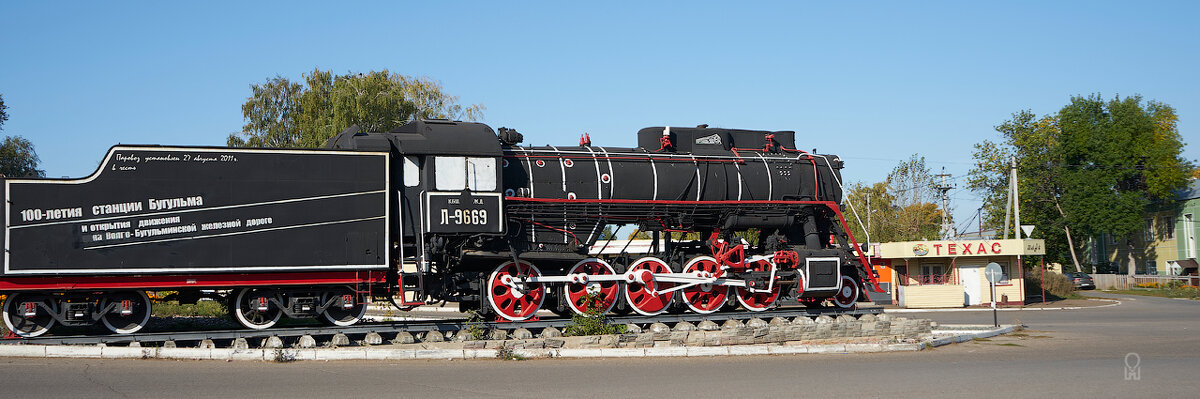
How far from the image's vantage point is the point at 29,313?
13.0m

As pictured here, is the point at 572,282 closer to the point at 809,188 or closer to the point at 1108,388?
the point at 809,188

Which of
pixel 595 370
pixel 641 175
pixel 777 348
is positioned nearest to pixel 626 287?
pixel 641 175

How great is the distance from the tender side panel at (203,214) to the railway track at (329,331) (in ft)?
3.23

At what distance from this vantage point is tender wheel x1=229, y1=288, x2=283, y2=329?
1395 centimetres

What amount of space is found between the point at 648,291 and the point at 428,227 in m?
4.39

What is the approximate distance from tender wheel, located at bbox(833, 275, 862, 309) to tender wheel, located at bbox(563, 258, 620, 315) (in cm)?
518

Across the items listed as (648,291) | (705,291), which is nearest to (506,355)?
(648,291)

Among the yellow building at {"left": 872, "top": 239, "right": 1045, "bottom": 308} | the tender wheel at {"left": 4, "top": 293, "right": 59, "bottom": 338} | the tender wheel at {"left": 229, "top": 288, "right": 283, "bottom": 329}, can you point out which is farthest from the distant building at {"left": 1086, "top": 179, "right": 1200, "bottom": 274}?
the tender wheel at {"left": 4, "top": 293, "right": 59, "bottom": 338}

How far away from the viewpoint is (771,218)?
58.4ft

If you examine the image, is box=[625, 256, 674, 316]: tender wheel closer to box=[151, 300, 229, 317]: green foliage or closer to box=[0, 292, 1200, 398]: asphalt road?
box=[0, 292, 1200, 398]: asphalt road

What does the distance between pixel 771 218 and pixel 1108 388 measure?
825 cm

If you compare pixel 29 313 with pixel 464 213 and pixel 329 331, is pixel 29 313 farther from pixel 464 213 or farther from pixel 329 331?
pixel 464 213

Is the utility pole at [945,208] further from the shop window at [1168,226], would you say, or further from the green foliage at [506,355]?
the green foliage at [506,355]

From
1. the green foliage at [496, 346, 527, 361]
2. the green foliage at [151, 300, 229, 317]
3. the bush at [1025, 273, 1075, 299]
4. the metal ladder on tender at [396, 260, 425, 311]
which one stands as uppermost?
the metal ladder on tender at [396, 260, 425, 311]
